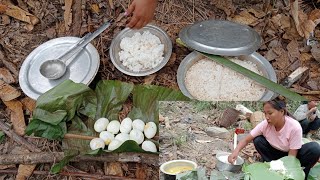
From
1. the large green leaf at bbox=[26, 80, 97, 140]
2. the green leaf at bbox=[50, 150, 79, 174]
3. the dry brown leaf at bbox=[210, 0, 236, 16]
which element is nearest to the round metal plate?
the large green leaf at bbox=[26, 80, 97, 140]

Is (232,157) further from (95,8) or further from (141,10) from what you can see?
(95,8)

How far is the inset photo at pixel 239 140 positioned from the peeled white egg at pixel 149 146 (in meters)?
0.36

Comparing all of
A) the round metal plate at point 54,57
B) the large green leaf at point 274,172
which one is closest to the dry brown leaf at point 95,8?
the round metal plate at point 54,57

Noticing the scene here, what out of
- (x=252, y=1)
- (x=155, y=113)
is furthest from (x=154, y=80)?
(x=252, y=1)

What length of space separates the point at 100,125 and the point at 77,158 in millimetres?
165

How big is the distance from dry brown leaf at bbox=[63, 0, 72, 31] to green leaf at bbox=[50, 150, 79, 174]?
0.73m

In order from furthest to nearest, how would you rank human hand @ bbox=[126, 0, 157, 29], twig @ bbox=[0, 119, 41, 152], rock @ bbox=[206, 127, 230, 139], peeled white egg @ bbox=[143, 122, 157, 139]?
twig @ bbox=[0, 119, 41, 152] < peeled white egg @ bbox=[143, 122, 157, 139] < human hand @ bbox=[126, 0, 157, 29] < rock @ bbox=[206, 127, 230, 139]

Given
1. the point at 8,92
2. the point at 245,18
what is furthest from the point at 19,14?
the point at 245,18

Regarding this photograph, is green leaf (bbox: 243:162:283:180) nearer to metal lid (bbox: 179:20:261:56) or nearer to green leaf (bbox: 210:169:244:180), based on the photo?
green leaf (bbox: 210:169:244:180)

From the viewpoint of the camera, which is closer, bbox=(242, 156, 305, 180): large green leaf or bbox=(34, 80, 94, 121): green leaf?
bbox=(242, 156, 305, 180): large green leaf

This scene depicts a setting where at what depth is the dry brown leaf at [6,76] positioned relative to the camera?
2227mm

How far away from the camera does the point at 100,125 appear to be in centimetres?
199

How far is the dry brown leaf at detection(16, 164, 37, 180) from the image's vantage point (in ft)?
6.48

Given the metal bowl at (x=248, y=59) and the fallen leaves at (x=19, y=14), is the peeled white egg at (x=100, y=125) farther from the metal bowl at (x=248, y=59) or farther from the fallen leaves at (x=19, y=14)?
the fallen leaves at (x=19, y=14)
